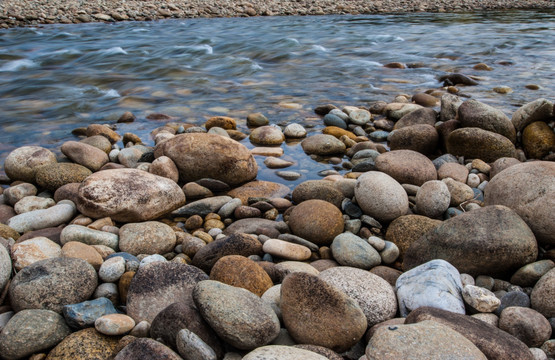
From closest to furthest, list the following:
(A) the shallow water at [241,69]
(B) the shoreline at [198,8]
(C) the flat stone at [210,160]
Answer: (C) the flat stone at [210,160] → (A) the shallow water at [241,69] → (B) the shoreline at [198,8]

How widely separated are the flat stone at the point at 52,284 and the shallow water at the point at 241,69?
2398mm

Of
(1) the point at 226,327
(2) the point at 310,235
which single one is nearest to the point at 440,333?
(1) the point at 226,327

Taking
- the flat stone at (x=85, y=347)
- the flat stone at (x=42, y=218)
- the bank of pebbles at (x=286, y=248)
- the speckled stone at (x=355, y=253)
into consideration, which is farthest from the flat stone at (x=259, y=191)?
the flat stone at (x=85, y=347)

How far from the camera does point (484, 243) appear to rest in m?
2.83

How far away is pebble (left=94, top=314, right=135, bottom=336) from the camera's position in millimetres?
2252

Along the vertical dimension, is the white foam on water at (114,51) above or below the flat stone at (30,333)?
above

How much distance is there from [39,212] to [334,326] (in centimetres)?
262

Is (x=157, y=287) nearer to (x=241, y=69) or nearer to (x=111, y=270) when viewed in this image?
(x=111, y=270)

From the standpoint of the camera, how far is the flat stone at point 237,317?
214 cm

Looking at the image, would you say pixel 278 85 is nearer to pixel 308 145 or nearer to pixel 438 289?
Result: pixel 308 145

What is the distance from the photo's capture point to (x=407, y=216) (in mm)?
3529

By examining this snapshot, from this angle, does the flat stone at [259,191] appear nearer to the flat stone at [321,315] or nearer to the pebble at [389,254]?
the pebble at [389,254]

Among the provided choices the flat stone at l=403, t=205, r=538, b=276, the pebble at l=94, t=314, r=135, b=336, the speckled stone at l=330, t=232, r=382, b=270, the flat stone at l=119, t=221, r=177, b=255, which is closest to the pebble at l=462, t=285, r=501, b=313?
the flat stone at l=403, t=205, r=538, b=276

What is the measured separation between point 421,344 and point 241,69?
864cm
